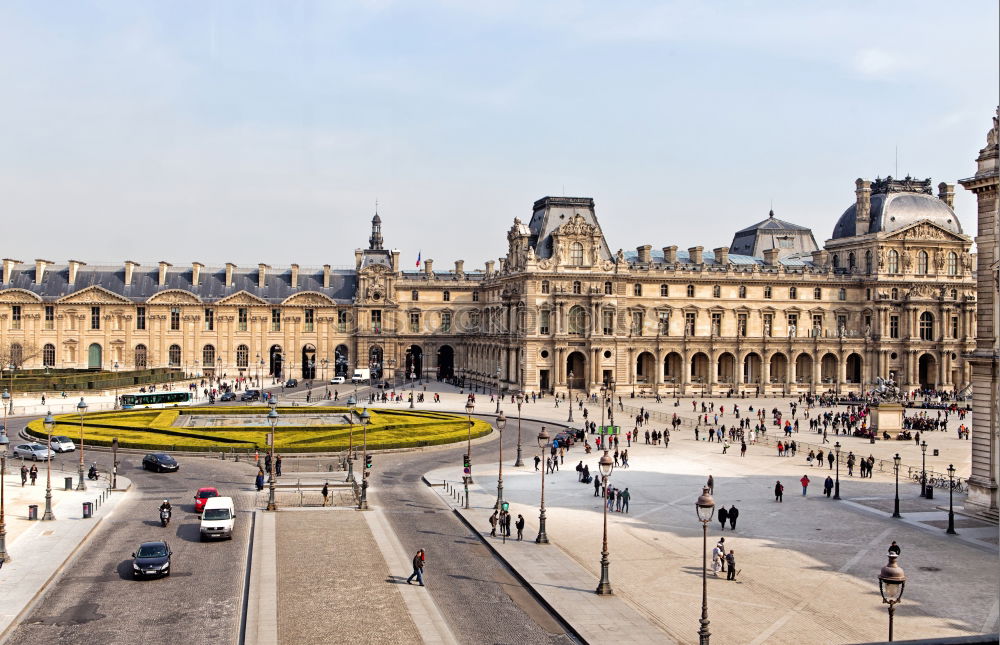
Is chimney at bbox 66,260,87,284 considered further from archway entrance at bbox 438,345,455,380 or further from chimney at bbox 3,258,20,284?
archway entrance at bbox 438,345,455,380

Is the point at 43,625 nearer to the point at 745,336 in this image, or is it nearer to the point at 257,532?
the point at 257,532

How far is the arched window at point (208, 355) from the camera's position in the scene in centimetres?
12069

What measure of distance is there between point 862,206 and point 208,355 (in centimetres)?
8032

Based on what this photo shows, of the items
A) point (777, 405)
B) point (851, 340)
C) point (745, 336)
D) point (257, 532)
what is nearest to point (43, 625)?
point (257, 532)

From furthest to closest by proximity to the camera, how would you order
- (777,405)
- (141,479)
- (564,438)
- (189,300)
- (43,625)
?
(189,300)
(777,405)
(564,438)
(141,479)
(43,625)

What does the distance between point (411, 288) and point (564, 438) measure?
206 ft

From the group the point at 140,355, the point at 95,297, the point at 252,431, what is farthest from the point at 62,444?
the point at 95,297

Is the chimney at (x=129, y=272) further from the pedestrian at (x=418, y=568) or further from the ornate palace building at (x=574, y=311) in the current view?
the pedestrian at (x=418, y=568)

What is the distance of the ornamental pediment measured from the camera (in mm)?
118375

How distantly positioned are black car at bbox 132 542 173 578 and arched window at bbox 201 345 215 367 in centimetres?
9176

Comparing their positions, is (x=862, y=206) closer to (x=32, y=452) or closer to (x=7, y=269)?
(x=32, y=452)

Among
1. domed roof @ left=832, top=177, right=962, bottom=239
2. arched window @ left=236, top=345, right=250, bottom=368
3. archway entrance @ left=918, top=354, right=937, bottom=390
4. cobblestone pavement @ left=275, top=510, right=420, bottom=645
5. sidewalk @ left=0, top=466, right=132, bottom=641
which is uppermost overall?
domed roof @ left=832, top=177, right=962, bottom=239

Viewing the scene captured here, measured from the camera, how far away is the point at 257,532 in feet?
125

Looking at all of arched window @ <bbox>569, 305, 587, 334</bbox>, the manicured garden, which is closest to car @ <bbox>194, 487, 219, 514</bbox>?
the manicured garden
